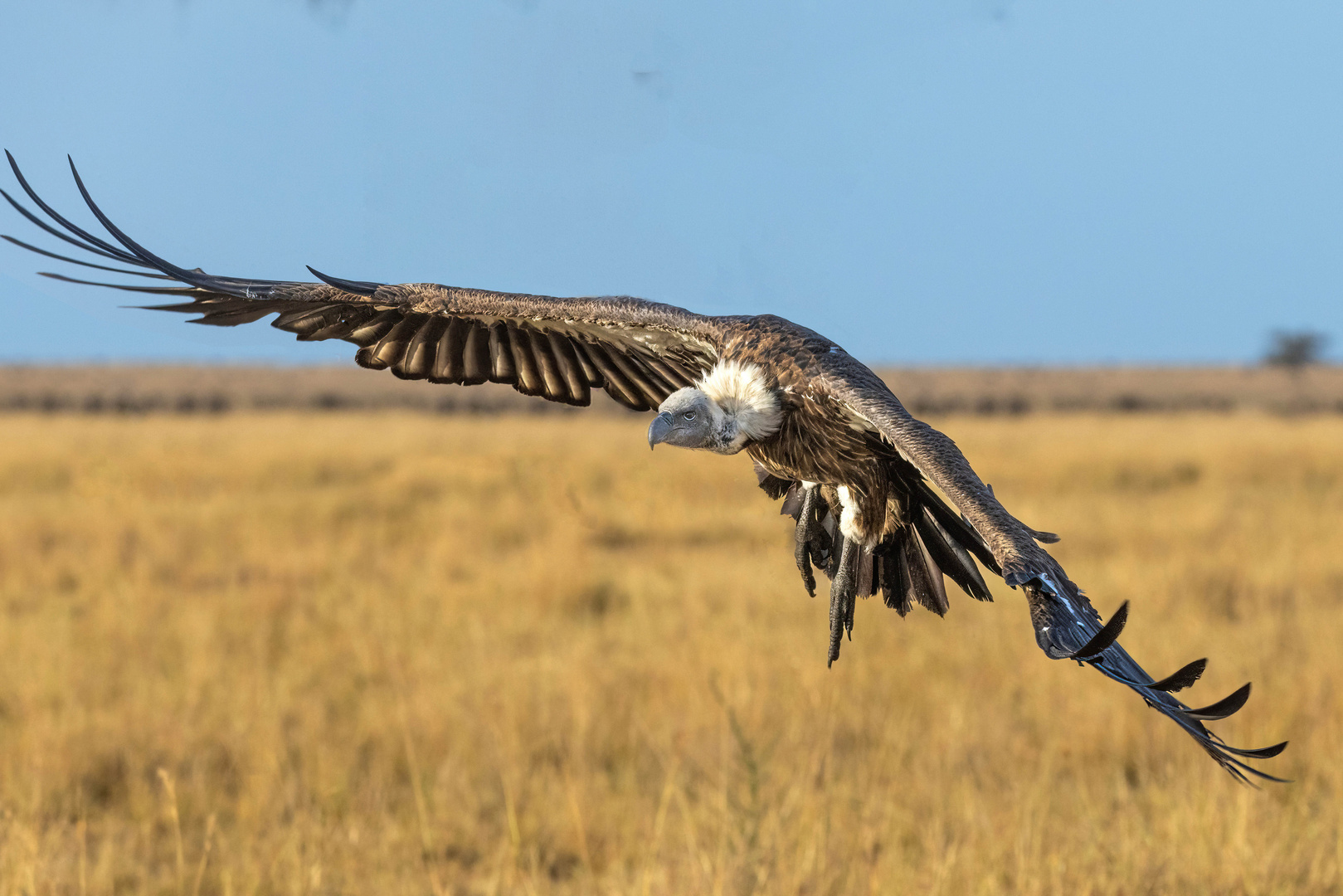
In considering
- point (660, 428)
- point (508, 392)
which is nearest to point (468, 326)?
point (660, 428)

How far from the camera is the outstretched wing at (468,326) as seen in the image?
9.87ft

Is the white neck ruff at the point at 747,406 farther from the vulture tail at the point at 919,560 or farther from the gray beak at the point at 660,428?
the vulture tail at the point at 919,560

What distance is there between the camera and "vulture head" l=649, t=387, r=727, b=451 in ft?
8.98

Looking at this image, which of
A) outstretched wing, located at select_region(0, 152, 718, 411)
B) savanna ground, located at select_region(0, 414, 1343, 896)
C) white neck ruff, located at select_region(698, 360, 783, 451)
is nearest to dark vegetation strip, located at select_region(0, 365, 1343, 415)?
savanna ground, located at select_region(0, 414, 1343, 896)

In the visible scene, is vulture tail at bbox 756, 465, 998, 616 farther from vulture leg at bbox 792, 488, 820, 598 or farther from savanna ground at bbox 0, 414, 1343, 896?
savanna ground at bbox 0, 414, 1343, 896

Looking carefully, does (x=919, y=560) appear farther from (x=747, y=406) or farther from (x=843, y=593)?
(x=747, y=406)

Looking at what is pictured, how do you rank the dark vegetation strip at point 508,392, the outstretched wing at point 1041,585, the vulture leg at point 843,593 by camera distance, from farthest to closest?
the dark vegetation strip at point 508,392, the vulture leg at point 843,593, the outstretched wing at point 1041,585

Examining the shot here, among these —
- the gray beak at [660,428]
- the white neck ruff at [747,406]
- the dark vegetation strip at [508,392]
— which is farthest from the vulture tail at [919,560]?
the dark vegetation strip at [508,392]

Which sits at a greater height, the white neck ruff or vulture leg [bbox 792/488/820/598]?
the white neck ruff

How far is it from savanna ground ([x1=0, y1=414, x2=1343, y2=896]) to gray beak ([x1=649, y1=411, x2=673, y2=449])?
1.03 meters

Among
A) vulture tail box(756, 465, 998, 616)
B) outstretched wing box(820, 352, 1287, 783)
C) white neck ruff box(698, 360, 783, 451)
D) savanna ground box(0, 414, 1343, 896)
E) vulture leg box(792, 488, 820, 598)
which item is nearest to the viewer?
outstretched wing box(820, 352, 1287, 783)

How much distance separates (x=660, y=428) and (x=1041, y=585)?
1.05 metres

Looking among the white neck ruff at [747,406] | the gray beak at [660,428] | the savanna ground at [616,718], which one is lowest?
the savanna ground at [616,718]

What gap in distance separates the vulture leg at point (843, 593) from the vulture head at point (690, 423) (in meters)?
0.50
